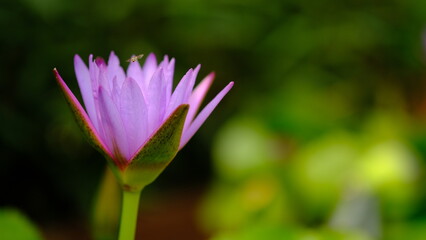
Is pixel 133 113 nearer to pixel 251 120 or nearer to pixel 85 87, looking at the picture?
pixel 85 87

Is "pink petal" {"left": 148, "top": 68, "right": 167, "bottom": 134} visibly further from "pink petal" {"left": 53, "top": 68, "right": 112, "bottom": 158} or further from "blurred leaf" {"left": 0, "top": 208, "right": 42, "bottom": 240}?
"blurred leaf" {"left": 0, "top": 208, "right": 42, "bottom": 240}

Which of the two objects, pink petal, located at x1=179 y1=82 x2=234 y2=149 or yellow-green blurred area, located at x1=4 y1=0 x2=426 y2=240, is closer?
pink petal, located at x1=179 y1=82 x2=234 y2=149

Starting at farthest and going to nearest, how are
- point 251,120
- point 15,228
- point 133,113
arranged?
point 251,120, point 15,228, point 133,113

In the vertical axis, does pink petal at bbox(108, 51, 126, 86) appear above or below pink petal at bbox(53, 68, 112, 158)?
above

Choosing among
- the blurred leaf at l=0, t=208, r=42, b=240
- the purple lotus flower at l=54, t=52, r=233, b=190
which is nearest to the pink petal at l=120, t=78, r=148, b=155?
the purple lotus flower at l=54, t=52, r=233, b=190

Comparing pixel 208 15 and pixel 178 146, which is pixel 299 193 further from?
pixel 178 146

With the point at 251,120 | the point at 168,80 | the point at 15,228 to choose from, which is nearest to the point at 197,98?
the point at 168,80
